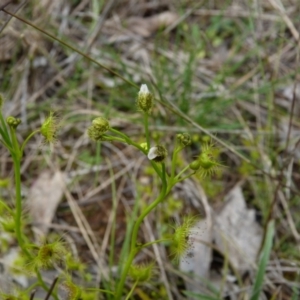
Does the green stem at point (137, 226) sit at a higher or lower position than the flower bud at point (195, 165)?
lower

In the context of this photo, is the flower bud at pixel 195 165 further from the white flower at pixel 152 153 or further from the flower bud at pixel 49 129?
the flower bud at pixel 49 129

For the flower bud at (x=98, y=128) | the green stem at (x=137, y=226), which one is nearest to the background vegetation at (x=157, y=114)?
the green stem at (x=137, y=226)

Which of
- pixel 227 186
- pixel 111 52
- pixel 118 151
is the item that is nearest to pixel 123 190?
pixel 118 151

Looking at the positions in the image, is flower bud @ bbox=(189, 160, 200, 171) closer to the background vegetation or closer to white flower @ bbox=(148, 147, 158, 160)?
white flower @ bbox=(148, 147, 158, 160)

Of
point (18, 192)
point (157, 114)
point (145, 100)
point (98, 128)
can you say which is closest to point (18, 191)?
point (18, 192)

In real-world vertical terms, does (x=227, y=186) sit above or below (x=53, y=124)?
below

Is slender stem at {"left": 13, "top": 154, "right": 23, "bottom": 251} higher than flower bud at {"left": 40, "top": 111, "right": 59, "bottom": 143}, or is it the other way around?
flower bud at {"left": 40, "top": 111, "right": 59, "bottom": 143}

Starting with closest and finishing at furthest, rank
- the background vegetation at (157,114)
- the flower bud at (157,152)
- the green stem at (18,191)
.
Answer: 1. the flower bud at (157,152)
2. the green stem at (18,191)
3. the background vegetation at (157,114)

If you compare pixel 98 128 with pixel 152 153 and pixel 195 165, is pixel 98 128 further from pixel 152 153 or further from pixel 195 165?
pixel 195 165

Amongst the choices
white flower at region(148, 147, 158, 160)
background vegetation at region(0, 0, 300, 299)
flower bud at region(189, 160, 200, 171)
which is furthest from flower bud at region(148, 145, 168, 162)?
background vegetation at region(0, 0, 300, 299)

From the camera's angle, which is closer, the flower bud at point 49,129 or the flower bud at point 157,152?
the flower bud at point 157,152

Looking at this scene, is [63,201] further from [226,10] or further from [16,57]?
[226,10]
